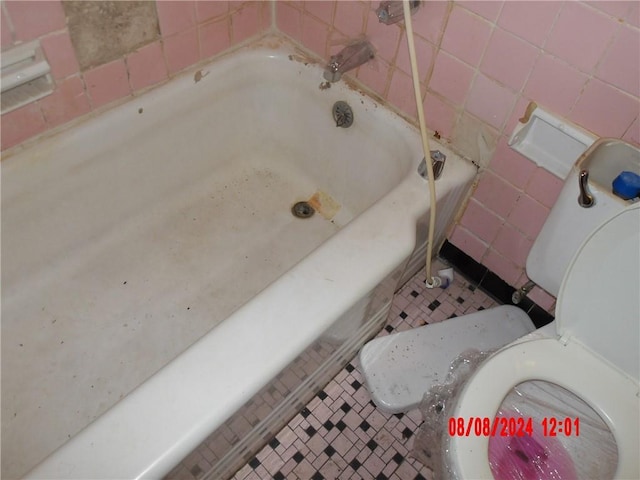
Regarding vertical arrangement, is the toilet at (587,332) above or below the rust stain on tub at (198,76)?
below

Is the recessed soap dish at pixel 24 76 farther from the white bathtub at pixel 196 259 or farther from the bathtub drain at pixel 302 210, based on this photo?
the bathtub drain at pixel 302 210

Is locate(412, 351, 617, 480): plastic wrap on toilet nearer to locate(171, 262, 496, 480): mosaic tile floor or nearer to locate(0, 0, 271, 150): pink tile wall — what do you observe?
locate(171, 262, 496, 480): mosaic tile floor

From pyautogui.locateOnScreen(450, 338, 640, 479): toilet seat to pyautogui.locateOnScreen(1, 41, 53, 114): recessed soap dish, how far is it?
108cm

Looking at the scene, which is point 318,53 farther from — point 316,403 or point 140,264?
point 316,403

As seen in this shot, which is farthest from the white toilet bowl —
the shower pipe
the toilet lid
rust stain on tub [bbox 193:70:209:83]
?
rust stain on tub [bbox 193:70:209:83]

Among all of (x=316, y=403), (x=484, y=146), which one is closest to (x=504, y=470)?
(x=316, y=403)

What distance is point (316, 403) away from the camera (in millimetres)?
1298

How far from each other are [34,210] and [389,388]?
3.21ft

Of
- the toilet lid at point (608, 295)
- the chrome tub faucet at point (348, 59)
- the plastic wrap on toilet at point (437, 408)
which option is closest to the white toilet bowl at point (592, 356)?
the toilet lid at point (608, 295)

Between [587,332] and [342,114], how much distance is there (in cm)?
81

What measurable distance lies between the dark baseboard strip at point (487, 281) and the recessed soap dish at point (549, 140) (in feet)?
1.43

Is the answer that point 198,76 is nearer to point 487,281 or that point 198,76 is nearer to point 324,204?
point 324,204

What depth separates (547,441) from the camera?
1.03 metres

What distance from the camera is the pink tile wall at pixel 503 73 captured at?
90cm
